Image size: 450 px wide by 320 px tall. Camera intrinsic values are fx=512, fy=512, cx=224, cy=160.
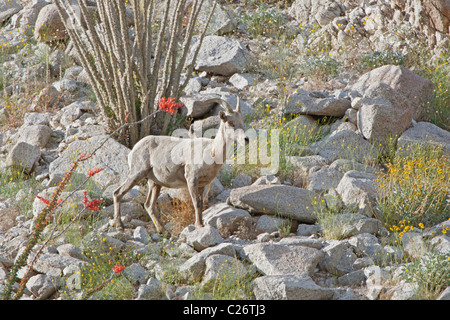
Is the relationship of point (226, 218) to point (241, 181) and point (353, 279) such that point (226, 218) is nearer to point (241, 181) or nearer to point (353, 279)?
point (241, 181)

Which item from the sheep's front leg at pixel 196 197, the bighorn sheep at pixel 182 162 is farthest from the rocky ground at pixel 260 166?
the bighorn sheep at pixel 182 162

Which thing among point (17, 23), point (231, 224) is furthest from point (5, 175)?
point (17, 23)

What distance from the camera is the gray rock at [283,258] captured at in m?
5.19

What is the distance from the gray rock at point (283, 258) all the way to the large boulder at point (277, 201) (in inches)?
45.4

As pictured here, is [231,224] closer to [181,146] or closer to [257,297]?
[181,146]

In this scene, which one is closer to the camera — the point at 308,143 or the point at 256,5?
the point at 308,143

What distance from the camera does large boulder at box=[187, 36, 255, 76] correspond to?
10.7 m

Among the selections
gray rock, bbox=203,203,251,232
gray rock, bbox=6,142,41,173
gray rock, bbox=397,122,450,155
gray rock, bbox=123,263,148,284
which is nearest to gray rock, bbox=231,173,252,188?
gray rock, bbox=203,203,251,232

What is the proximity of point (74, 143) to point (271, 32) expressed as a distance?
590cm

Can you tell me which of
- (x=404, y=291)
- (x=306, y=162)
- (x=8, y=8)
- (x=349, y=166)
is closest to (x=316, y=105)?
(x=306, y=162)

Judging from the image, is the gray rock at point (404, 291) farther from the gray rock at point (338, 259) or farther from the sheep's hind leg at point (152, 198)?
the sheep's hind leg at point (152, 198)

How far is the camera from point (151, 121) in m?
8.51

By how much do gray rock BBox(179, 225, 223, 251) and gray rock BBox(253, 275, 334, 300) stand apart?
1118 mm

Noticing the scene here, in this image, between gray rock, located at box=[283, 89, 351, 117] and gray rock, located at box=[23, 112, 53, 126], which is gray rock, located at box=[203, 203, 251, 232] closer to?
gray rock, located at box=[283, 89, 351, 117]
